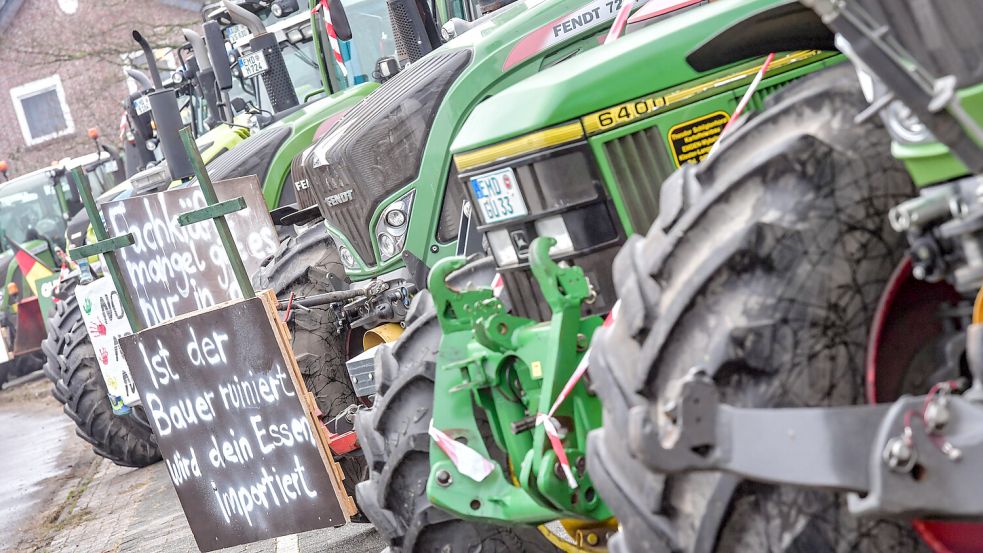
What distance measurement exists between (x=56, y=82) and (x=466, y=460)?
4613 cm

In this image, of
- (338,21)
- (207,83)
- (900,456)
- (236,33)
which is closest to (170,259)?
(338,21)

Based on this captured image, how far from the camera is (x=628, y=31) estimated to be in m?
5.13

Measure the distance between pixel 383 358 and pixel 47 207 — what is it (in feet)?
77.3

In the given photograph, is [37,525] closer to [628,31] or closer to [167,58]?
[628,31]

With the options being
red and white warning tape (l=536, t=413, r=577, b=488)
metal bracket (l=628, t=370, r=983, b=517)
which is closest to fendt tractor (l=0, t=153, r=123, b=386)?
red and white warning tape (l=536, t=413, r=577, b=488)

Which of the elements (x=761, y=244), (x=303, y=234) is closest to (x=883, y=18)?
(x=761, y=244)

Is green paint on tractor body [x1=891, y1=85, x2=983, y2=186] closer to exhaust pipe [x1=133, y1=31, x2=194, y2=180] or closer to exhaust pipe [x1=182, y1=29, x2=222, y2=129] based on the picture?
exhaust pipe [x1=133, y1=31, x2=194, y2=180]

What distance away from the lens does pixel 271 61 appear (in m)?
13.5

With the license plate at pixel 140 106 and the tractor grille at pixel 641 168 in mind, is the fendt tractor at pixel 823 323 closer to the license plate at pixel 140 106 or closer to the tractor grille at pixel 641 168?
the tractor grille at pixel 641 168

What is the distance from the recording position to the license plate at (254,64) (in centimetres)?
1346

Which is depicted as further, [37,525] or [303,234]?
[37,525]

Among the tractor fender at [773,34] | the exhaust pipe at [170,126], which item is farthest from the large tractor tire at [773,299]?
the exhaust pipe at [170,126]

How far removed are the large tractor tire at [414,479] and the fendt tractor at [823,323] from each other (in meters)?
1.58

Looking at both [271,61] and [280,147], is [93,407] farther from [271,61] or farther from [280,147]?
[271,61]
